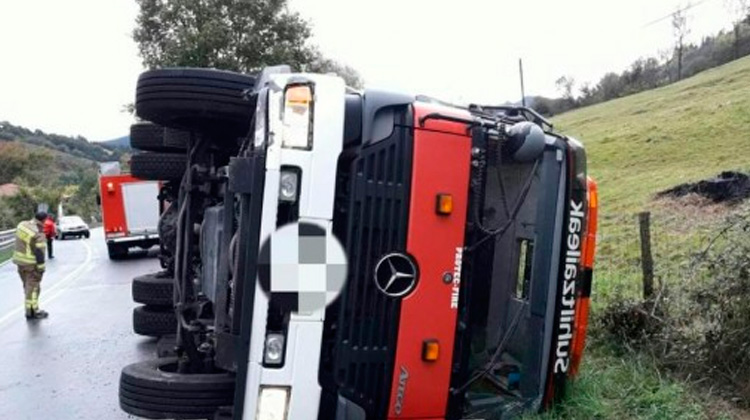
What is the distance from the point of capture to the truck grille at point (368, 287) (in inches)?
116

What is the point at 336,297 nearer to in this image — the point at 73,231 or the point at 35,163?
the point at 73,231

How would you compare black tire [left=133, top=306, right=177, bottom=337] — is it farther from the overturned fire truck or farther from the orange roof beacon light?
the orange roof beacon light

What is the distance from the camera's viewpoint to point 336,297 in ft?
9.61

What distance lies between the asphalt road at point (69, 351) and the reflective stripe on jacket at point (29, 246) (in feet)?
2.48

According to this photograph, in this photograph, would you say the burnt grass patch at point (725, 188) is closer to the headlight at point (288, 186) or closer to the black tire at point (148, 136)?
the black tire at point (148, 136)

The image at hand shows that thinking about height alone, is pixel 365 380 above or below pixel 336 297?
below

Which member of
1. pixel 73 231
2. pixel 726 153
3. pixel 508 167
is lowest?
pixel 73 231

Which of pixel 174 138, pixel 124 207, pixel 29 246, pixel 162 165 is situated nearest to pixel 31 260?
pixel 29 246

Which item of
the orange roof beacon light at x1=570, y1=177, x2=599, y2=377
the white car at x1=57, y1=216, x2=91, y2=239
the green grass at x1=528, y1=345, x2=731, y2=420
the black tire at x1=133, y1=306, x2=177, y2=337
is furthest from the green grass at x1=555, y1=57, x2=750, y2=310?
the white car at x1=57, y1=216, x2=91, y2=239

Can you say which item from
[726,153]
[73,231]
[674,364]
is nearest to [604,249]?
[674,364]

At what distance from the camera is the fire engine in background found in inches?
714

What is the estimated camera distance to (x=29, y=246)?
9.84m

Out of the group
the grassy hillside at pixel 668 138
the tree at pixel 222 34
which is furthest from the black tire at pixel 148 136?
the tree at pixel 222 34

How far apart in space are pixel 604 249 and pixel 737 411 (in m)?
5.09
